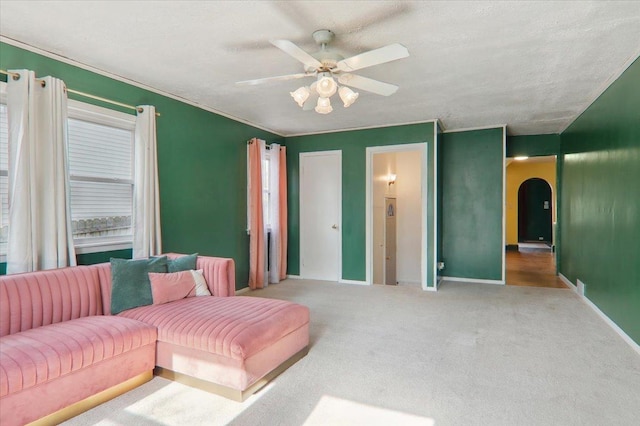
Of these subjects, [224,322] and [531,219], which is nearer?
[224,322]

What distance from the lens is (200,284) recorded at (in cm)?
316

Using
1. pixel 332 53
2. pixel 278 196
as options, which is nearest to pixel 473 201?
pixel 278 196

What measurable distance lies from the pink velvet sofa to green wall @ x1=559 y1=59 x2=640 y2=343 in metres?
2.98

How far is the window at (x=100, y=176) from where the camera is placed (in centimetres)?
314

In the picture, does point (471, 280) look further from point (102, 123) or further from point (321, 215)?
point (102, 123)

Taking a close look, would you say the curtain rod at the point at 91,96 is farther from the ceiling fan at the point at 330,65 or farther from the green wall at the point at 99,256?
the ceiling fan at the point at 330,65

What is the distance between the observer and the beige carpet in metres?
2.07

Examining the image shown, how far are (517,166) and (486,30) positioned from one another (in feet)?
30.2

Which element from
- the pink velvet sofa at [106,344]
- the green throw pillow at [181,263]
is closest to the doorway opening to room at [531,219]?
the pink velvet sofa at [106,344]

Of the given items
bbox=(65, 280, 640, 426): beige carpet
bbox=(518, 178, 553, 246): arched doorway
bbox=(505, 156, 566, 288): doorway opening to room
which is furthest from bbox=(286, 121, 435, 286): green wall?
bbox=(518, 178, 553, 246): arched doorway

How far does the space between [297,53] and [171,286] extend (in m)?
2.10

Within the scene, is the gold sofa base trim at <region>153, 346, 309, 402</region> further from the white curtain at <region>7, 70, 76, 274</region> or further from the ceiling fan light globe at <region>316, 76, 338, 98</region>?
the ceiling fan light globe at <region>316, 76, 338, 98</region>

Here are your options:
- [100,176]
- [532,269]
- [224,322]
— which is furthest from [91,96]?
[532,269]

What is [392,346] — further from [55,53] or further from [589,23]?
[55,53]
